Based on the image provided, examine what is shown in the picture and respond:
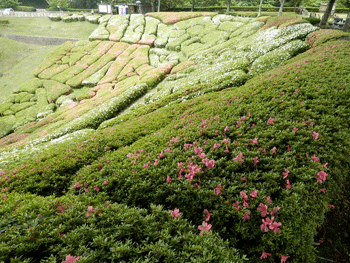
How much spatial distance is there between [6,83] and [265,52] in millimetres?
45215

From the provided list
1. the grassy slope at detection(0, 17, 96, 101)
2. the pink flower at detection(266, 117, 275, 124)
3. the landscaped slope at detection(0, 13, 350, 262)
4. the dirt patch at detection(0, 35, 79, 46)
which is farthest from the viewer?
the dirt patch at detection(0, 35, 79, 46)

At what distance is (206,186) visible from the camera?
14.9 ft

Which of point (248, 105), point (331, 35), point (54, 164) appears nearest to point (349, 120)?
point (248, 105)

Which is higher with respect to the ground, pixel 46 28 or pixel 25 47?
pixel 46 28

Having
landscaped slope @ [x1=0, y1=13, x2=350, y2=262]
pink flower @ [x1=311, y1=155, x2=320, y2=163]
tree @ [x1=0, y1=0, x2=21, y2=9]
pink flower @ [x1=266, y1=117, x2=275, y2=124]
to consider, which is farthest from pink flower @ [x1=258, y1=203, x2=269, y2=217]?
tree @ [x1=0, y1=0, x2=21, y2=9]

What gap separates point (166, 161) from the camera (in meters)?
5.43

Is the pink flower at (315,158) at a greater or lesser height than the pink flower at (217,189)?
greater

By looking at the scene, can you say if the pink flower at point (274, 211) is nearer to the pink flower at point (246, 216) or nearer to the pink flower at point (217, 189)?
the pink flower at point (246, 216)

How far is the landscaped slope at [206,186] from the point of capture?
3373mm

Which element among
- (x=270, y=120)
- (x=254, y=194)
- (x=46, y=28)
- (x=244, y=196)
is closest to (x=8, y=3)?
(x=46, y=28)

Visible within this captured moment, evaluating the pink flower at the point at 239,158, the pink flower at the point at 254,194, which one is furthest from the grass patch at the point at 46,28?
the pink flower at the point at 254,194

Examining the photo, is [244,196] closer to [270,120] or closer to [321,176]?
[321,176]

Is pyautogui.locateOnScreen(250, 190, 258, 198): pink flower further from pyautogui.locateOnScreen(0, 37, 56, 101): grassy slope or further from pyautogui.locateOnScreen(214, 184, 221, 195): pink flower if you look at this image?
pyautogui.locateOnScreen(0, 37, 56, 101): grassy slope

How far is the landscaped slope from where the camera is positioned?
3.37m
